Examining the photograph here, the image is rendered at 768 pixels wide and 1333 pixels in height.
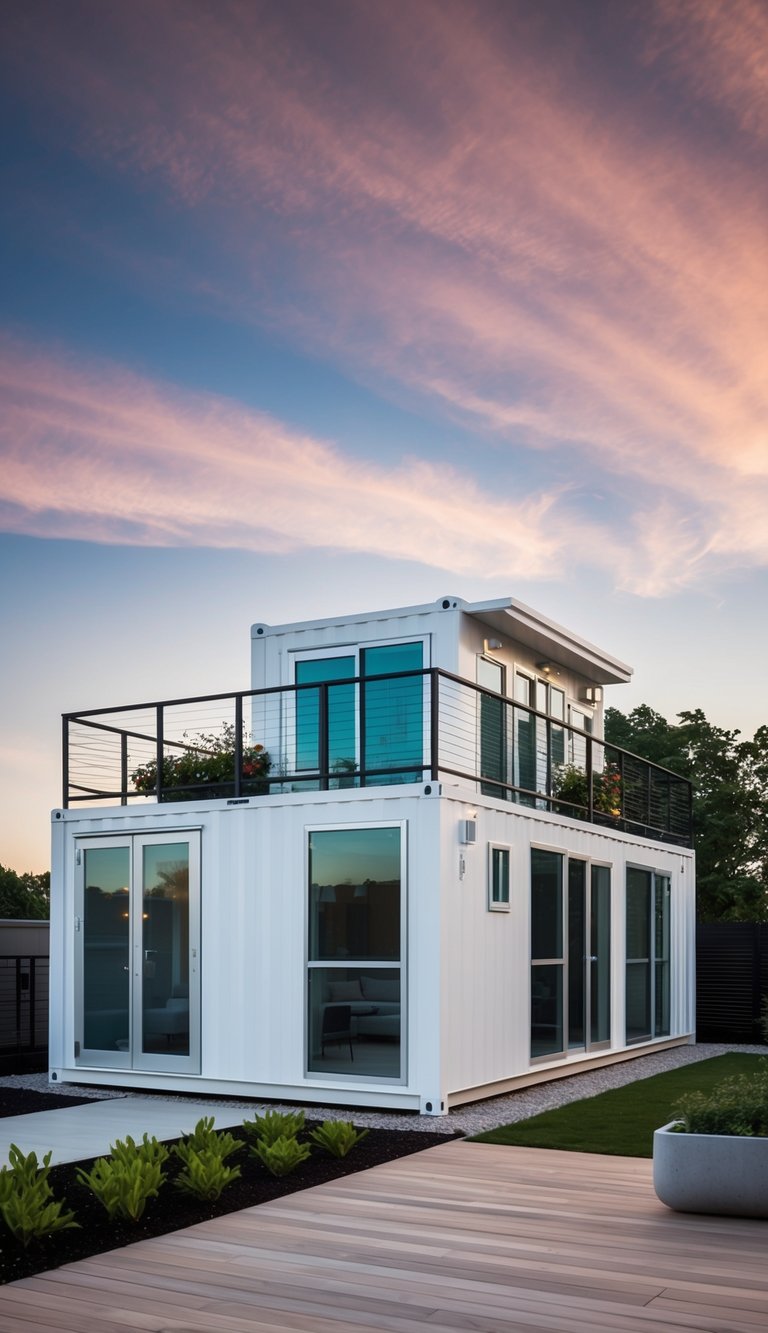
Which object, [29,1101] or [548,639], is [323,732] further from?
[548,639]

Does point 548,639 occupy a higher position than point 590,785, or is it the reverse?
point 548,639

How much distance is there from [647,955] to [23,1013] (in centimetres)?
773

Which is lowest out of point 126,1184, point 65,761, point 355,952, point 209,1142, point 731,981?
point 731,981

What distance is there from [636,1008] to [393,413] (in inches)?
309

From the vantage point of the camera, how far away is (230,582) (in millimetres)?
17266

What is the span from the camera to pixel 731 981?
59.0 feet

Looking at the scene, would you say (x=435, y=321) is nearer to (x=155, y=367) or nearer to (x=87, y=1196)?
(x=155, y=367)

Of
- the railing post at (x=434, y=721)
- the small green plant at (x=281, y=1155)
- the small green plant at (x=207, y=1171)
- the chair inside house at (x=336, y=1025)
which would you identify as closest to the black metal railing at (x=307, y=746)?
the railing post at (x=434, y=721)

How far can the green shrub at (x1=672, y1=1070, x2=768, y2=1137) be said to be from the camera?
635 cm

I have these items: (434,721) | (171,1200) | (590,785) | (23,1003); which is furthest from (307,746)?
(171,1200)

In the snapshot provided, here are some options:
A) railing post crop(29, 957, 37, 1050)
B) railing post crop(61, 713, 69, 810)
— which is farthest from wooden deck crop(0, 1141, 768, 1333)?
railing post crop(29, 957, 37, 1050)

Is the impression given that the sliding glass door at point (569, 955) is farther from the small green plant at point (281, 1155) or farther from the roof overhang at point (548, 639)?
the small green plant at point (281, 1155)

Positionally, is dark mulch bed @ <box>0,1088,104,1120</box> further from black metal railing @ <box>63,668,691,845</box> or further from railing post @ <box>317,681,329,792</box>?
railing post @ <box>317,681,329,792</box>

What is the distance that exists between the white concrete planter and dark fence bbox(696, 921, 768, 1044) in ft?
39.5
